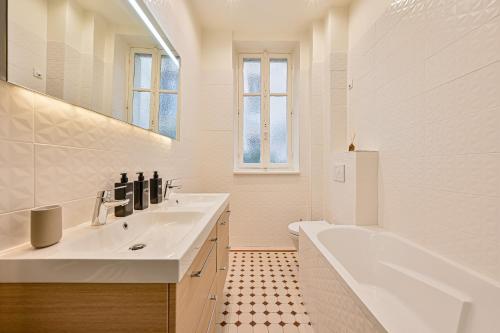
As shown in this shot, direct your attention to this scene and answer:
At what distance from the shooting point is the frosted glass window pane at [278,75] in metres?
3.20

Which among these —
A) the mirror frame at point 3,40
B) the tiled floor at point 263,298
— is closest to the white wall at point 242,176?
the tiled floor at point 263,298

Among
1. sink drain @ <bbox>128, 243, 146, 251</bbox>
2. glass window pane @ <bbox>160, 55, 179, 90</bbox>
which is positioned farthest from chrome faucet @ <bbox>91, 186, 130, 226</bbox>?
glass window pane @ <bbox>160, 55, 179, 90</bbox>

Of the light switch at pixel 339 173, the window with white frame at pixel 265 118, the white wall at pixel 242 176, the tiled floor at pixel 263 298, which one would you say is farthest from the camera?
the window with white frame at pixel 265 118

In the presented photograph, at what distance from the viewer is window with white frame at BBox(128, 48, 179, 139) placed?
4.29 ft

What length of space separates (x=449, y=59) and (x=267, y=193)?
2.09m

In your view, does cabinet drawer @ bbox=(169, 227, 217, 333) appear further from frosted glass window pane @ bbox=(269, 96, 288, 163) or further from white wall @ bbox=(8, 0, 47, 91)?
frosted glass window pane @ bbox=(269, 96, 288, 163)

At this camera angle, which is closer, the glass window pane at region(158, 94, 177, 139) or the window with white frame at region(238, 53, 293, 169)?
the glass window pane at region(158, 94, 177, 139)

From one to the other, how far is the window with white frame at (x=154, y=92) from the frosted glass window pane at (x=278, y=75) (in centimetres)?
160

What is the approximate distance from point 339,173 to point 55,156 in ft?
6.80

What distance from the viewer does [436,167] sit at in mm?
1319

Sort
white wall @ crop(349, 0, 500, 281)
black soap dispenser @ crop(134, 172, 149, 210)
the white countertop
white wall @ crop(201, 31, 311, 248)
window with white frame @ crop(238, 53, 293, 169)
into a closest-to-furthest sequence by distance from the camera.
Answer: the white countertop
white wall @ crop(349, 0, 500, 281)
black soap dispenser @ crop(134, 172, 149, 210)
white wall @ crop(201, 31, 311, 248)
window with white frame @ crop(238, 53, 293, 169)

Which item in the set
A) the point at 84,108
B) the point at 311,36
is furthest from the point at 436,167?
the point at 311,36

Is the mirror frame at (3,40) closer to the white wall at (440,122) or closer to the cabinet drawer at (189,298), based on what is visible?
the cabinet drawer at (189,298)

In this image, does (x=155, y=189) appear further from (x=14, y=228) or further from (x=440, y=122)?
(x=440, y=122)
